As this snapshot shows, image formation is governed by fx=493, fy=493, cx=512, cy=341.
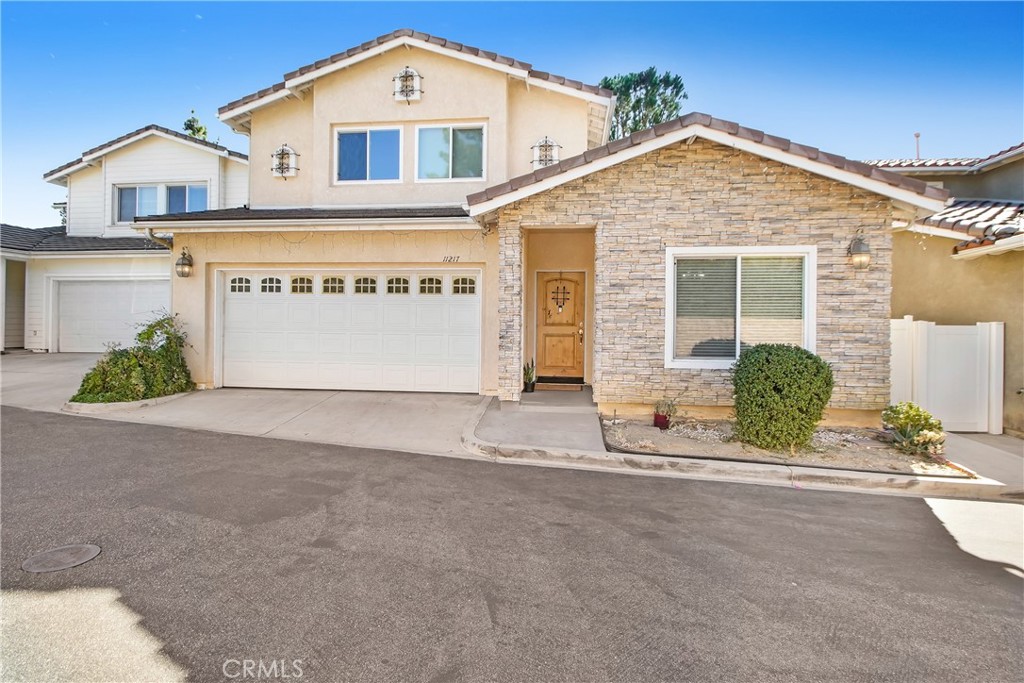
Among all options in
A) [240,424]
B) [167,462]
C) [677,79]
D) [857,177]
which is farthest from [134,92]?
[677,79]

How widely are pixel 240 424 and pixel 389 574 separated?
19.4 ft

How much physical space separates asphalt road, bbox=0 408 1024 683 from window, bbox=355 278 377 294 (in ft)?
17.8

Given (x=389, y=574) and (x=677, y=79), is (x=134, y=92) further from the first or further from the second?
(x=677, y=79)

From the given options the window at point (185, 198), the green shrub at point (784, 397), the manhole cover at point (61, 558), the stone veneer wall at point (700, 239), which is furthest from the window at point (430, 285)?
the window at point (185, 198)

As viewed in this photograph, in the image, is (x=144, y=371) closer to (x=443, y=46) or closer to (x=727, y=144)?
(x=443, y=46)

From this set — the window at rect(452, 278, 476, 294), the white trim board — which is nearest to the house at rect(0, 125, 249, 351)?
the window at rect(452, 278, 476, 294)

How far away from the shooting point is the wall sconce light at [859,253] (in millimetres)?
7559

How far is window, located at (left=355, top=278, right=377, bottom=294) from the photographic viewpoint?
10.6 metres

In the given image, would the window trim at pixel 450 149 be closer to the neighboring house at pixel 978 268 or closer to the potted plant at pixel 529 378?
the potted plant at pixel 529 378

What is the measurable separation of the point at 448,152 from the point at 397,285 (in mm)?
3499

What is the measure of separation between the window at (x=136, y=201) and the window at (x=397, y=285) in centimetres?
1133

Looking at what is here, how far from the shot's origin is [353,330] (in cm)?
1062

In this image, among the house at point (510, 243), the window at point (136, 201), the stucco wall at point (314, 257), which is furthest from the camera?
the window at point (136, 201)

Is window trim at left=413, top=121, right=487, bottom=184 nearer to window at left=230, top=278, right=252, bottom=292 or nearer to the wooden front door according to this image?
the wooden front door
